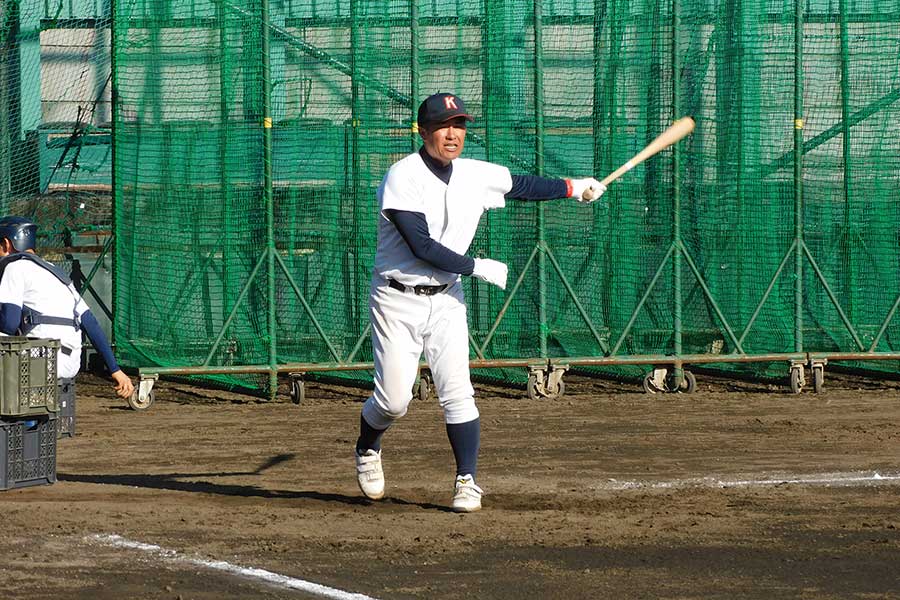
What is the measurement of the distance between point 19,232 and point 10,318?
596 mm

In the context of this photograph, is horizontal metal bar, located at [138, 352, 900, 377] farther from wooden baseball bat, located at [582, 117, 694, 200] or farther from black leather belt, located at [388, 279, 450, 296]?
black leather belt, located at [388, 279, 450, 296]

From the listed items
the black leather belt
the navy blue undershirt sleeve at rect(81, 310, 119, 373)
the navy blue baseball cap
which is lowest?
the navy blue undershirt sleeve at rect(81, 310, 119, 373)

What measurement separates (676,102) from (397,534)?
755 cm

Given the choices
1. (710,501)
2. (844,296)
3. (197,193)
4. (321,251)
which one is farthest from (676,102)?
(710,501)

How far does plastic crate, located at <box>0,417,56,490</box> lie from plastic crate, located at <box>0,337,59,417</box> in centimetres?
9

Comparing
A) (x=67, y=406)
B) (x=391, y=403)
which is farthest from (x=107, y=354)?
(x=391, y=403)

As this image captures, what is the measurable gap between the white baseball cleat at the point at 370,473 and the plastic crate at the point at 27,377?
176cm

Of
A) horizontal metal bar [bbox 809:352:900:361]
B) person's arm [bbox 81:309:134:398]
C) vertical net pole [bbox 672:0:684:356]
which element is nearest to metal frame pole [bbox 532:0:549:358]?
vertical net pole [bbox 672:0:684:356]

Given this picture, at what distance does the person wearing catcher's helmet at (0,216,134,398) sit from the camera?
364 inches

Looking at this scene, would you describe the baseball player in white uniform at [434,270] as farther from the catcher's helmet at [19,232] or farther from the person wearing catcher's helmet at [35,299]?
the catcher's helmet at [19,232]

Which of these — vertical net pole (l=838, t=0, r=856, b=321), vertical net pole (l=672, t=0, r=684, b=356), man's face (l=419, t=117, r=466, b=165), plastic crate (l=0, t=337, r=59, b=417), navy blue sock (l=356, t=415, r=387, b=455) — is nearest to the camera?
man's face (l=419, t=117, r=466, b=165)

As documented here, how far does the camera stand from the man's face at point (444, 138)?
7286 mm

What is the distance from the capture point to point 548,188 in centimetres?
775

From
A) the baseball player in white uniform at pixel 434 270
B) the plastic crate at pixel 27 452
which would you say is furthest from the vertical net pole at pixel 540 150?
the plastic crate at pixel 27 452
